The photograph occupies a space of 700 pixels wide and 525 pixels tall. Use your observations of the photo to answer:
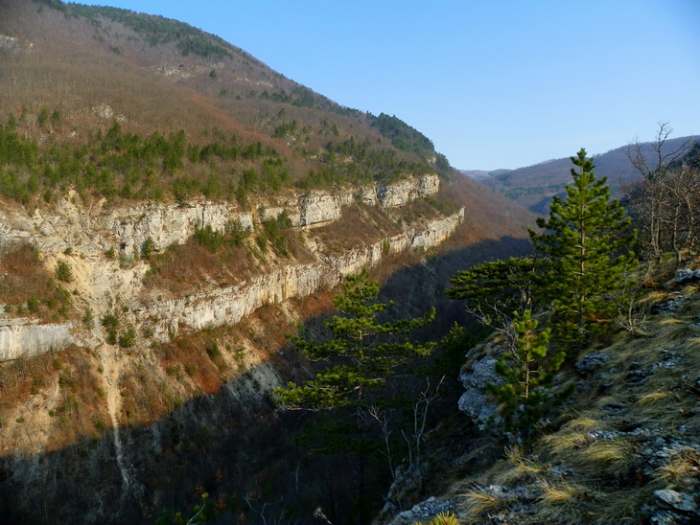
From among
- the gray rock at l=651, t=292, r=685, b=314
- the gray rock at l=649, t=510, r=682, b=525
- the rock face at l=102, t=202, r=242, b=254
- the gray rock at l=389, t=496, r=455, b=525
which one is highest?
the rock face at l=102, t=202, r=242, b=254

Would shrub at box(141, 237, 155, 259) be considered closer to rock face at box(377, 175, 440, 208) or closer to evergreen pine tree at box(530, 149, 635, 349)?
evergreen pine tree at box(530, 149, 635, 349)

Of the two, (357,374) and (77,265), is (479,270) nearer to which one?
(357,374)

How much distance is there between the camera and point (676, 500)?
7.20 meters

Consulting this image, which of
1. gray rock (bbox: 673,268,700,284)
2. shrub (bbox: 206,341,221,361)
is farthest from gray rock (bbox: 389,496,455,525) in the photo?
shrub (bbox: 206,341,221,361)

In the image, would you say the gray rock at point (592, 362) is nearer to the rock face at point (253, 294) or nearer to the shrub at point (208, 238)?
the rock face at point (253, 294)

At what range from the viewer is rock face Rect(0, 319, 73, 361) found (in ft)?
134

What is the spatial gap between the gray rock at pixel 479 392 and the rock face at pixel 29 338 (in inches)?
1564

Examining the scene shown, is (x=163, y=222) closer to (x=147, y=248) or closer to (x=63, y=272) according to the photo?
(x=147, y=248)

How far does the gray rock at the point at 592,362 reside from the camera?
54.4ft

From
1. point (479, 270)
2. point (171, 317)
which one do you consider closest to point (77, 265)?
point (171, 317)

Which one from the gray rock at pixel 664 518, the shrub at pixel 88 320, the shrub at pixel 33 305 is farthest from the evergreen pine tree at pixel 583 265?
the shrub at pixel 33 305

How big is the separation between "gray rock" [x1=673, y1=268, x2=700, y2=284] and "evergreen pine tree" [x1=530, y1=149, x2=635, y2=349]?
2011mm

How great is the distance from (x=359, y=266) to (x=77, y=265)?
182 ft

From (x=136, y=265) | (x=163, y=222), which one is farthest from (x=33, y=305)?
(x=163, y=222)
